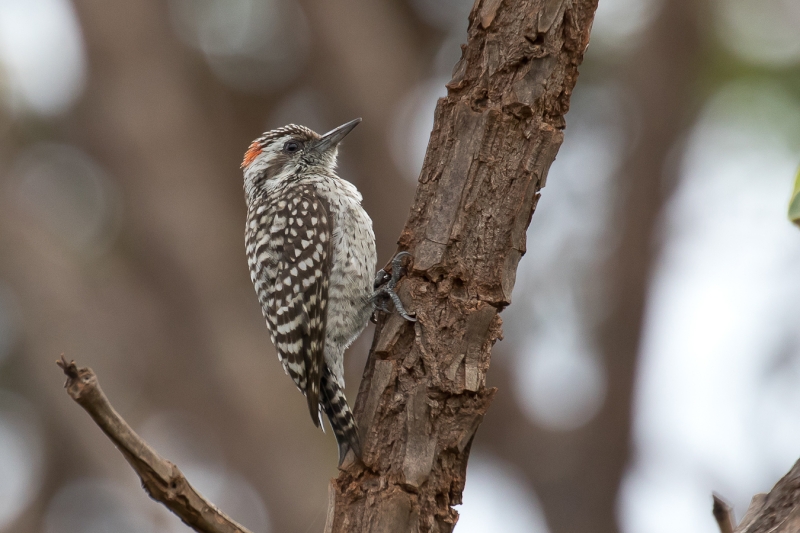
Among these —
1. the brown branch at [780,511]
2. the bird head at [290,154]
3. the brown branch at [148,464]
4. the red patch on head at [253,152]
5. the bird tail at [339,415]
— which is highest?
the red patch on head at [253,152]

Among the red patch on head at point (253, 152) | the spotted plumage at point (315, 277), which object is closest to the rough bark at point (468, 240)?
the spotted plumage at point (315, 277)

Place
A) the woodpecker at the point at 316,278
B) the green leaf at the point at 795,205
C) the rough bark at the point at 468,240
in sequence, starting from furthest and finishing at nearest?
the woodpecker at the point at 316,278, the rough bark at the point at 468,240, the green leaf at the point at 795,205

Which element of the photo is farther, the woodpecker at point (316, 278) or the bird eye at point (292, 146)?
the bird eye at point (292, 146)

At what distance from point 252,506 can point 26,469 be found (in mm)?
2623

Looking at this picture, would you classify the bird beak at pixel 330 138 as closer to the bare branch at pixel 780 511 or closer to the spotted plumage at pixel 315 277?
the spotted plumage at pixel 315 277

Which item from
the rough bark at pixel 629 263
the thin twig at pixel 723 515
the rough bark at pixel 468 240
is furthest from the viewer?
the rough bark at pixel 629 263

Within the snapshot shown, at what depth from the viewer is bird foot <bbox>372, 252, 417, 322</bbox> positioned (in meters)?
3.39

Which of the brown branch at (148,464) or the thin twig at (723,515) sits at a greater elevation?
the thin twig at (723,515)

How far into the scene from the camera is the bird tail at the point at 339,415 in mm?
3295

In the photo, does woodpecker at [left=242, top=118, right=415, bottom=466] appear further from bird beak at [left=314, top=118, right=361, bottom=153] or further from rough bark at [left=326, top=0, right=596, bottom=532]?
rough bark at [left=326, top=0, right=596, bottom=532]

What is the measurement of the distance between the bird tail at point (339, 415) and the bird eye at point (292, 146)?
1.75 metres

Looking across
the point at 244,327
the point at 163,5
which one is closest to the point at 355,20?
the point at 163,5

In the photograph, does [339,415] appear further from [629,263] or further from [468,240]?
[629,263]

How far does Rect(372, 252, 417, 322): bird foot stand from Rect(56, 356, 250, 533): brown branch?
1110 mm
